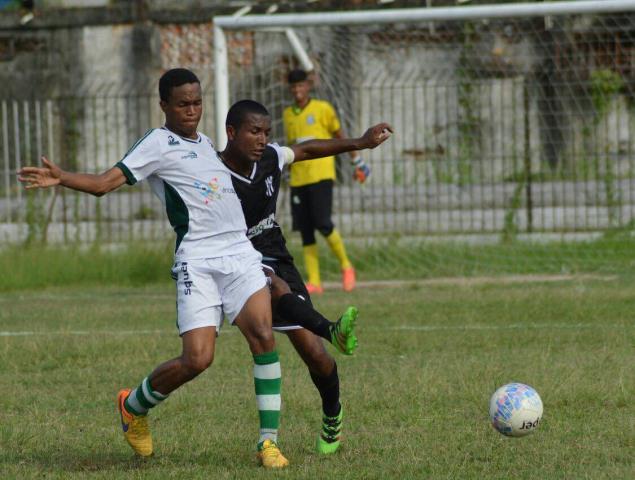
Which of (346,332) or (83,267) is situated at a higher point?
(346,332)

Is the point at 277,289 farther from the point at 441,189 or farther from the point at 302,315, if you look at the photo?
the point at 441,189

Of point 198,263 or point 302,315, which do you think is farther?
point 302,315

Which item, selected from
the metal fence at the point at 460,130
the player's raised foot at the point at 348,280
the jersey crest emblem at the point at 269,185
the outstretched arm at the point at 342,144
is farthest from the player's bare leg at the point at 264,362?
the metal fence at the point at 460,130

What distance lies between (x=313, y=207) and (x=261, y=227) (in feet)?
21.1

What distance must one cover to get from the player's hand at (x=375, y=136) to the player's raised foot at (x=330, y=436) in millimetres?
1373

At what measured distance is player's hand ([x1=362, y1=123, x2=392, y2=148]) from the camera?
6.24 meters

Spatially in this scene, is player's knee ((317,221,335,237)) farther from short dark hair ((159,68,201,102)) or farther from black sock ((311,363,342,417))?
short dark hair ((159,68,201,102))

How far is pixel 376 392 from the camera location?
24.1 ft

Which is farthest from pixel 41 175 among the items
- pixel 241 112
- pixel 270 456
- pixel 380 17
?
pixel 380 17

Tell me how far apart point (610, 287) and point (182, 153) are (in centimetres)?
730

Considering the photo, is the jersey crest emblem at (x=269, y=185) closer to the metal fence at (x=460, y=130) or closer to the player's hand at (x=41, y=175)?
the player's hand at (x=41, y=175)

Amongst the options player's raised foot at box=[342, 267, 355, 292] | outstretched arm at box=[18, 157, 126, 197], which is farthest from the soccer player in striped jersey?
player's raised foot at box=[342, 267, 355, 292]

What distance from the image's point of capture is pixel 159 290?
13625 millimetres

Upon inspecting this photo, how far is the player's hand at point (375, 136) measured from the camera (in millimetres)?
6236
